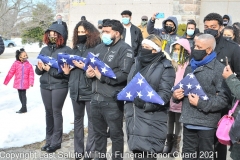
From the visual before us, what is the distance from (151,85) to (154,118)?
371 millimetres

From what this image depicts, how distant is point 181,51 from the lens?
4609mm

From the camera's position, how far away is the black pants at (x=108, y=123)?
418 centimetres

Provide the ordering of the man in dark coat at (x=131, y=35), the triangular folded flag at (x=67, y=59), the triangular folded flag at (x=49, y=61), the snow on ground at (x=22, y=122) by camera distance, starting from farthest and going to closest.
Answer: the man in dark coat at (x=131, y=35) < the snow on ground at (x=22, y=122) < the triangular folded flag at (x=49, y=61) < the triangular folded flag at (x=67, y=59)

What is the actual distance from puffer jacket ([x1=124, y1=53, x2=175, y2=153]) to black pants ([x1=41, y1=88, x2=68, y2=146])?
5.70 feet

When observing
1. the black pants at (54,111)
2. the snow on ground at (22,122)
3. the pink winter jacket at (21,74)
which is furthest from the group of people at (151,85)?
the pink winter jacket at (21,74)

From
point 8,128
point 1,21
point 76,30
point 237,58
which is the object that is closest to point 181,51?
point 237,58

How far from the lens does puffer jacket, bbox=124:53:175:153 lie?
3539 mm

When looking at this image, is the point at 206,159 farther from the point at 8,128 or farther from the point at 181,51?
the point at 8,128

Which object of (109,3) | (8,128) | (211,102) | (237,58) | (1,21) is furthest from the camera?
(1,21)

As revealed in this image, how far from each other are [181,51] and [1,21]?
37.1 ft

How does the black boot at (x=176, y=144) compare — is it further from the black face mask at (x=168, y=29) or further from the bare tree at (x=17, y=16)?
the bare tree at (x=17, y=16)

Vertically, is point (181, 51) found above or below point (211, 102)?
above

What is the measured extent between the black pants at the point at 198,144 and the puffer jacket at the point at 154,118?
34 cm

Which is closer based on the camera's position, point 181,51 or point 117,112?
point 117,112
